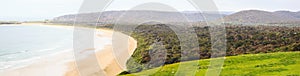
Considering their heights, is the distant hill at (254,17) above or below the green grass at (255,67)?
below

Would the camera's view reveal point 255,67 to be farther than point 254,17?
No

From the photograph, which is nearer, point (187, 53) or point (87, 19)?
point (187, 53)

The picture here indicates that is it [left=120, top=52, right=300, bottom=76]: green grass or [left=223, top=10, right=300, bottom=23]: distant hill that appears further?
[left=223, top=10, right=300, bottom=23]: distant hill

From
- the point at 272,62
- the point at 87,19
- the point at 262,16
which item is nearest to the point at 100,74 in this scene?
the point at 272,62

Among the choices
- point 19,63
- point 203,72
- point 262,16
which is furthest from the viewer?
point 262,16

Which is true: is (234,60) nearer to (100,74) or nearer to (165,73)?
(165,73)

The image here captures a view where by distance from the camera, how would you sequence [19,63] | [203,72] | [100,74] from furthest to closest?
[19,63] < [100,74] < [203,72]

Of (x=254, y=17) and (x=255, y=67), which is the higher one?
(x=255, y=67)

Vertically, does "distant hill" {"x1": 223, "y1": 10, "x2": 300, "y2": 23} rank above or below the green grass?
below
